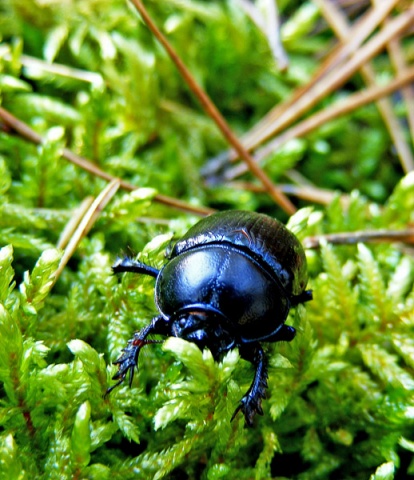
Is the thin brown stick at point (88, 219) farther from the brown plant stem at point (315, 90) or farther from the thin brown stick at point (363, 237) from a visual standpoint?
the thin brown stick at point (363, 237)

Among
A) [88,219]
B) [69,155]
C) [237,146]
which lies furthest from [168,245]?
[237,146]

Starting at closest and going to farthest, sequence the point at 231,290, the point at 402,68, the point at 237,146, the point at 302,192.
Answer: the point at 231,290 < the point at 237,146 < the point at 302,192 < the point at 402,68

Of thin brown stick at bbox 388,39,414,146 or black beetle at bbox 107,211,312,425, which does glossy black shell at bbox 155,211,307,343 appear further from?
thin brown stick at bbox 388,39,414,146

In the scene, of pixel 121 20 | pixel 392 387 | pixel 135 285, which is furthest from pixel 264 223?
pixel 121 20

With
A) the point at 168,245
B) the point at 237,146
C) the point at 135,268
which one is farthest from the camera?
the point at 237,146

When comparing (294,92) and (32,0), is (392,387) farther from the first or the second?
(32,0)

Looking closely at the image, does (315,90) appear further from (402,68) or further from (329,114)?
(402,68)

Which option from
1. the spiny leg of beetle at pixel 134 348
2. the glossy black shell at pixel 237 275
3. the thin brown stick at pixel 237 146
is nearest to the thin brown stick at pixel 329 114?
the thin brown stick at pixel 237 146
